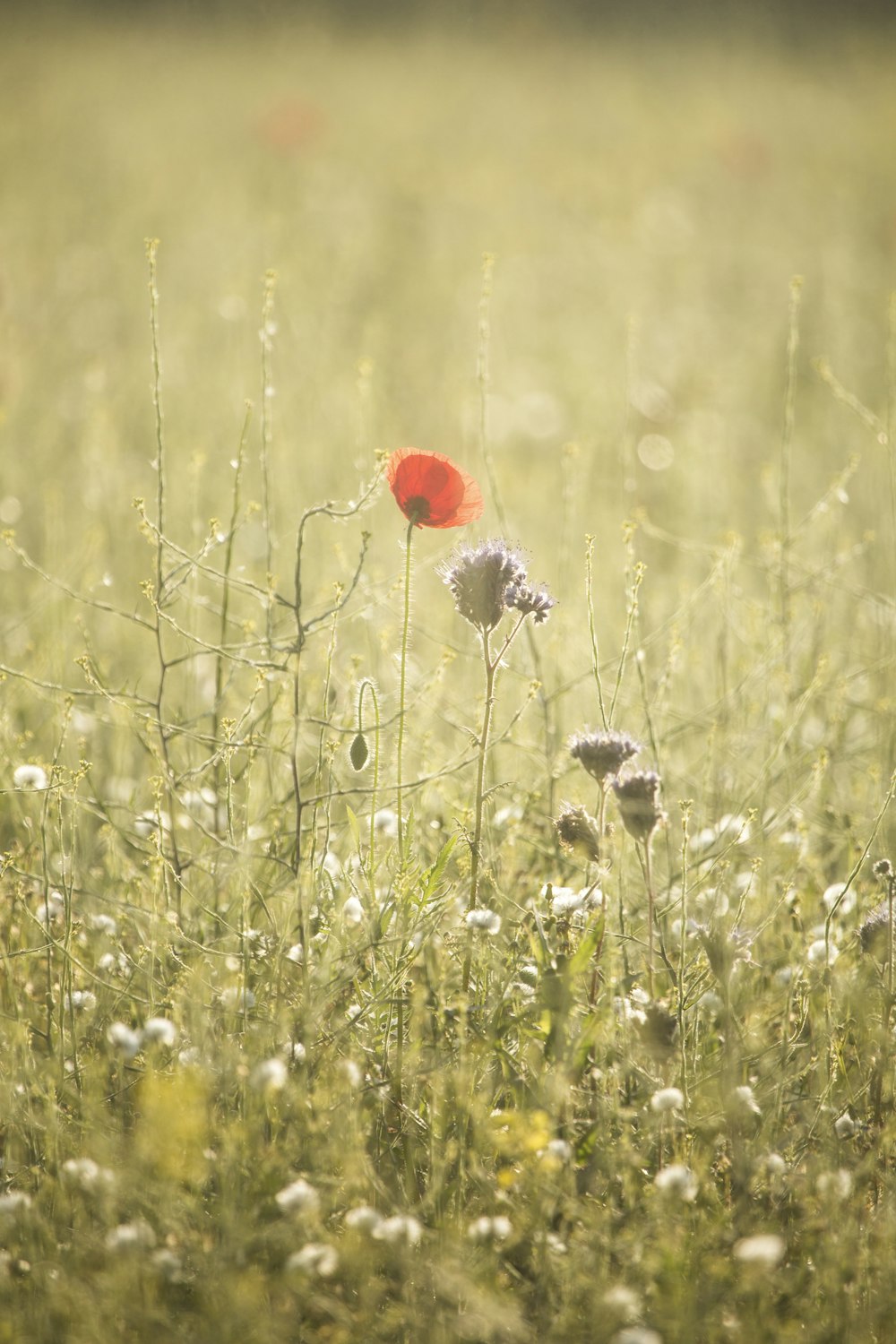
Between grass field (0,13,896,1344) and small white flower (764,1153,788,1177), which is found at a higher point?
grass field (0,13,896,1344)

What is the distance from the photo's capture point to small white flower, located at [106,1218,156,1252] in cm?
98

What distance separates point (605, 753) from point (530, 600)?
0.72 ft

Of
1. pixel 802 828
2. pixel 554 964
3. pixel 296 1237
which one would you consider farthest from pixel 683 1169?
pixel 802 828

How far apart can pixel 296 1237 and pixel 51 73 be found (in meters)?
Answer: 9.31

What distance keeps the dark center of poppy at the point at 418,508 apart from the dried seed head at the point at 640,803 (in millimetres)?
411

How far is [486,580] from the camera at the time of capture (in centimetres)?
130

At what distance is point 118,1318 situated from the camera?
1050mm

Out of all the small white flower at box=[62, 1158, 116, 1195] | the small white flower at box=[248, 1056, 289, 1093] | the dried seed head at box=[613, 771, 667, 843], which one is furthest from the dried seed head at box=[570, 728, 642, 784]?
the small white flower at box=[62, 1158, 116, 1195]

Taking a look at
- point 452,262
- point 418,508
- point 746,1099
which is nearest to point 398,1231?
point 746,1099

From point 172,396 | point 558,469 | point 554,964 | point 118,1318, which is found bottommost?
point 118,1318

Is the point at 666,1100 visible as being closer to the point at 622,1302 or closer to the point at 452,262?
the point at 622,1302

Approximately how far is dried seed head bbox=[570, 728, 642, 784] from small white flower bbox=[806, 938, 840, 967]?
40 cm

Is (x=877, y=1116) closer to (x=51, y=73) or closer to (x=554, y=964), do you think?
(x=554, y=964)

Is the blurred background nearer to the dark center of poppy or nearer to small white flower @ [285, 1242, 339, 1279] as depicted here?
the dark center of poppy
